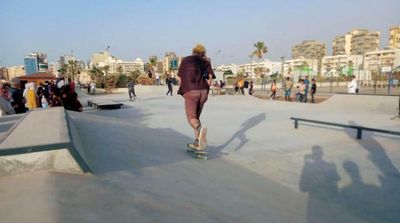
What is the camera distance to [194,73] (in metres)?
4.51

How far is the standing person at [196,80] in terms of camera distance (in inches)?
178

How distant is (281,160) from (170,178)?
8.22ft

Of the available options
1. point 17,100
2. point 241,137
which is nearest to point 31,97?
point 17,100

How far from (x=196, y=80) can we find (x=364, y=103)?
1228cm

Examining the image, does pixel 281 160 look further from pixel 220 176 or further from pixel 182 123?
pixel 182 123

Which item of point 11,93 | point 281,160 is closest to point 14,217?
point 281,160

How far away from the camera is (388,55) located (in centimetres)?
12738

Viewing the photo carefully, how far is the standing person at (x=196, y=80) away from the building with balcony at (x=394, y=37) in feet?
534

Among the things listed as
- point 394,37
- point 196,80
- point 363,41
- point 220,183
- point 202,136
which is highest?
point 363,41

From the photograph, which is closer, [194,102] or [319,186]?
[319,186]

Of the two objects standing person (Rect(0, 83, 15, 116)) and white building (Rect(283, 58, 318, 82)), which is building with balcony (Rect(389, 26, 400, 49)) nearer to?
white building (Rect(283, 58, 318, 82))

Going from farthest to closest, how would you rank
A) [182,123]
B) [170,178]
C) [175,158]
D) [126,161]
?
[182,123], [175,158], [126,161], [170,178]

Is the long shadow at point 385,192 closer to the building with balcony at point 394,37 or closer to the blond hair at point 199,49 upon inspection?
the blond hair at point 199,49

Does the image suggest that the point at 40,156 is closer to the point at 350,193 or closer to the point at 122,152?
the point at 122,152
